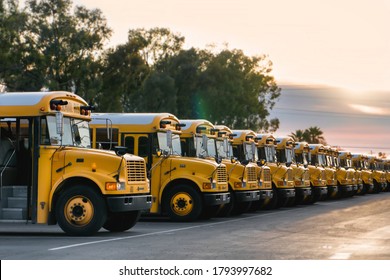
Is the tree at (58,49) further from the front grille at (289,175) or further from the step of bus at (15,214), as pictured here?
the step of bus at (15,214)

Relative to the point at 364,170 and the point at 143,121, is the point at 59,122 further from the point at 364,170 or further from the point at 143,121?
the point at 364,170

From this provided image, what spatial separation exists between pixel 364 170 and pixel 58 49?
27511 mm

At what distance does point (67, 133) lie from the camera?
730 inches

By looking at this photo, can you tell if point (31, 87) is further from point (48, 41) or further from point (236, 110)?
point (236, 110)

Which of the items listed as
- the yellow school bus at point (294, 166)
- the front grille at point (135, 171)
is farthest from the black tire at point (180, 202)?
the yellow school bus at point (294, 166)

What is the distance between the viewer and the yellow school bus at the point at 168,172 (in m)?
23.7

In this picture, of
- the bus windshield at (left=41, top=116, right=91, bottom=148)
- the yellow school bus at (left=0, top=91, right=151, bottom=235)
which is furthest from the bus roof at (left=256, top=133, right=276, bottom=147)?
the yellow school bus at (left=0, top=91, right=151, bottom=235)

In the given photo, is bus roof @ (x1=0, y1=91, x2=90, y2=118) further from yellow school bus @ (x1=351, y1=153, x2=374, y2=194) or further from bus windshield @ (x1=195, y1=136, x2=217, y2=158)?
yellow school bus @ (x1=351, y1=153, x2=374, y2=194)

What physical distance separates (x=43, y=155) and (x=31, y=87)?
176ft

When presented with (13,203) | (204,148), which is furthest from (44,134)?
(204,148)

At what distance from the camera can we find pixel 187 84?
8806 cm

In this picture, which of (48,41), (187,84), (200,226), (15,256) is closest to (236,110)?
(187,84)

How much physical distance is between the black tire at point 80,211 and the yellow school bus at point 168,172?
230 inches

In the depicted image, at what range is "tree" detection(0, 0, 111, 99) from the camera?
235ft
